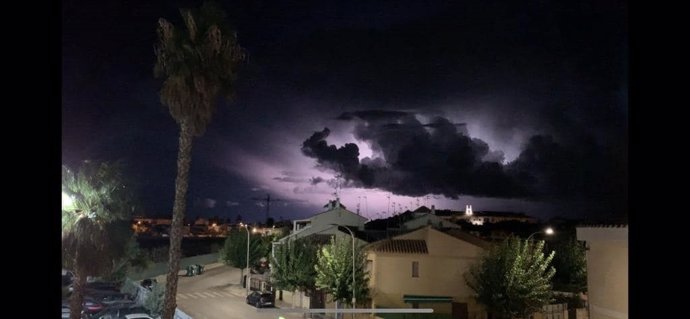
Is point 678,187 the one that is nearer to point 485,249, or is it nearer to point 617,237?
point 617,237

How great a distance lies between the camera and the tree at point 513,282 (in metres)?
10.2

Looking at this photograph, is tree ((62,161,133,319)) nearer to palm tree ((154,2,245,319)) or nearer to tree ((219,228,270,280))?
palm tree ((154,2,245,319))

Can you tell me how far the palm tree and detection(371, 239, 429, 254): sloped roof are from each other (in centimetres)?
391

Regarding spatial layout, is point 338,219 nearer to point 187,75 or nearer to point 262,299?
point 262,299

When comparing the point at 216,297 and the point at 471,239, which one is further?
the point at 216,297

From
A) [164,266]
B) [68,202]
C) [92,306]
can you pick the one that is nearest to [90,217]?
[68,202]

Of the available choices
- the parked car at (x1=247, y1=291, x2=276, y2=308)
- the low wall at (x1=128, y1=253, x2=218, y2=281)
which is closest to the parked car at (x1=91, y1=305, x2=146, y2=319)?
the low wall at (x1=128, y1=253, x2=218, y2=281)

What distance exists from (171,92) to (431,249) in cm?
533

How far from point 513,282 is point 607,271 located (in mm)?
2455

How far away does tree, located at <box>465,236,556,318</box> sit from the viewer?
33.3ft

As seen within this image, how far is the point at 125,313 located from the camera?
9562 mm

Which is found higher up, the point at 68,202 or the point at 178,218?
the point at 68,202

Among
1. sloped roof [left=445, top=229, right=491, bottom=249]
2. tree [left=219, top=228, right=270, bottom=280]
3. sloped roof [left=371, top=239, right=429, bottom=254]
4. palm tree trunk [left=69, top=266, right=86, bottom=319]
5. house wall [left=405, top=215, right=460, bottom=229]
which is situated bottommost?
palm tree trunk [left=69, top=266, right=86, bottom=319]

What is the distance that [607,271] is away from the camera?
7.85 m
